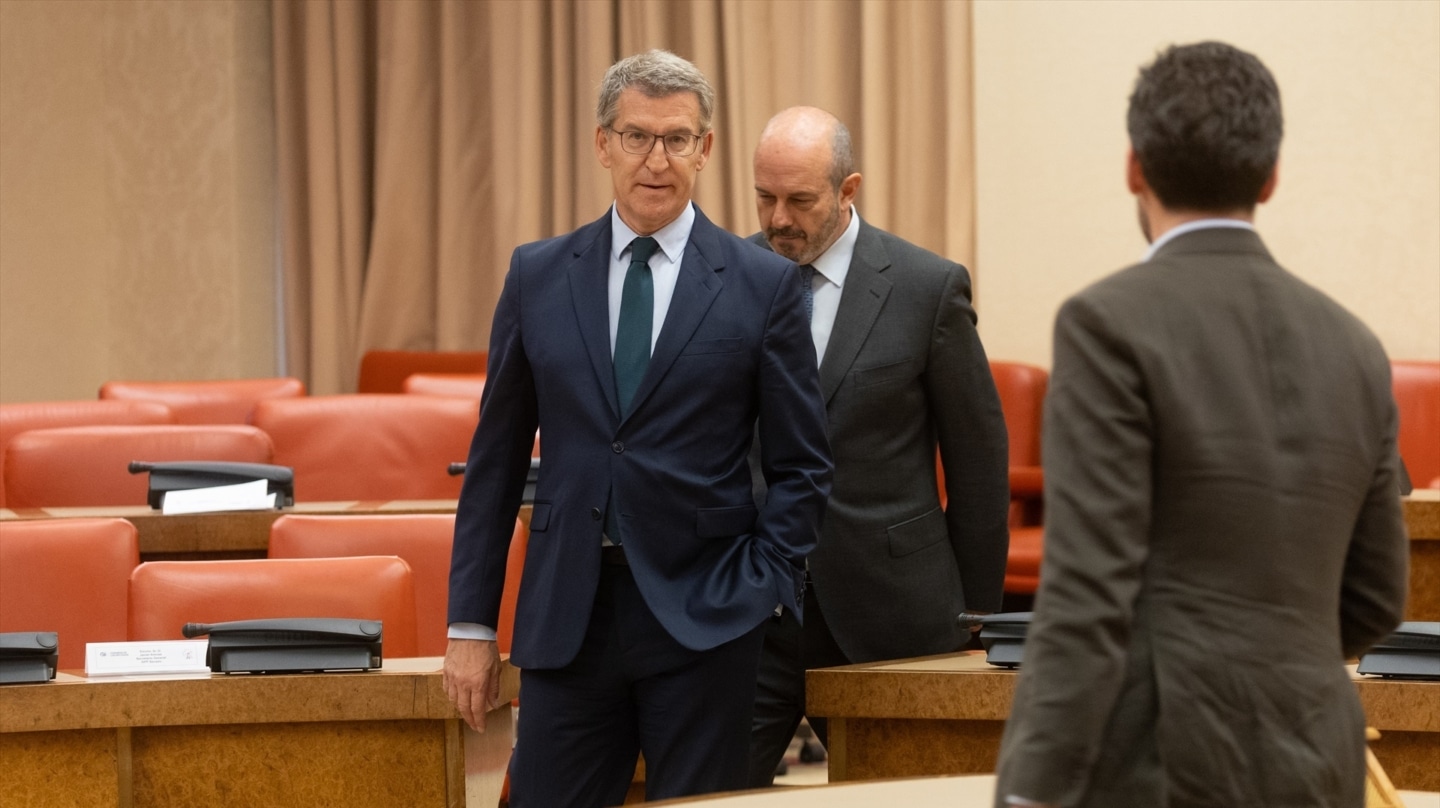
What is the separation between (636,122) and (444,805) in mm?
998

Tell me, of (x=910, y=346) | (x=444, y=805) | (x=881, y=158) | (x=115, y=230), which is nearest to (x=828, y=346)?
(x=910, y=346)

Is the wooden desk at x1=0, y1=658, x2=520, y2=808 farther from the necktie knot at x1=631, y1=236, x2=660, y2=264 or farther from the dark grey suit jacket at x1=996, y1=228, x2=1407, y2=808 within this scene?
the dark grey suit jacket at x1=996, y1=228, x2=1407, y2=808

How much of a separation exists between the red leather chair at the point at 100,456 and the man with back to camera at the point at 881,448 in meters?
1.87

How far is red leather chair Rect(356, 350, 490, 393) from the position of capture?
6.79 m

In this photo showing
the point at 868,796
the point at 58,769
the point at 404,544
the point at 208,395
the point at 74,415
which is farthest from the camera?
the point at 208,395

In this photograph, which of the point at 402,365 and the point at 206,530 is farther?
the point at 402,365

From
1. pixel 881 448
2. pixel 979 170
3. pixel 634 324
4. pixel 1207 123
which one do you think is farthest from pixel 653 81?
pixel 979 170

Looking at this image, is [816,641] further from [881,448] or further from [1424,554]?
[1424,554]

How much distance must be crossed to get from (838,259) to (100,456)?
2145 mm

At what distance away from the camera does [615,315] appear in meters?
2.41

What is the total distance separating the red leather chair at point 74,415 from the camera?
4926mm

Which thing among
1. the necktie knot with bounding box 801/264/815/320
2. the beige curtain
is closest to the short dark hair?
the necktie knot with bounding box 801/264/815/320

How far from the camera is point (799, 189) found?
2.87 m

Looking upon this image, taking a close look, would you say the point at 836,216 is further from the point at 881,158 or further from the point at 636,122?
the point at 881,158
